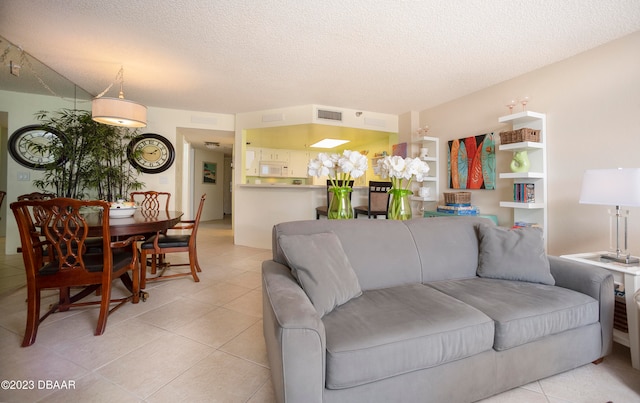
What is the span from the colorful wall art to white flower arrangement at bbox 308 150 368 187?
2.62 meters

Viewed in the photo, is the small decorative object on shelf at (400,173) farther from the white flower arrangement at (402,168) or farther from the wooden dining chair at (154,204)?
the wooden dining chair at (154,204)

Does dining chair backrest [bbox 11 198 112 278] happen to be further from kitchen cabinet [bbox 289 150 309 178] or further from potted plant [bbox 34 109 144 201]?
kitchen cabinet [bbox 289 150 309 178]

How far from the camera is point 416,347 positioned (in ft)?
3.60

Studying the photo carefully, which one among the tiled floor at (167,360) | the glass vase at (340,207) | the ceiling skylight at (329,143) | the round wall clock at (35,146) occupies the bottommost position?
the tiled floor at (167,360)

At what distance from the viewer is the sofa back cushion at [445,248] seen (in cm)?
176

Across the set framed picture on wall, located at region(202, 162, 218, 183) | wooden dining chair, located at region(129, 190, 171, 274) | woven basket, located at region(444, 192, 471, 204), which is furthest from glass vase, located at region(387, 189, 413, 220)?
framed picture on wall, located at region(202, 162, 218, 183)

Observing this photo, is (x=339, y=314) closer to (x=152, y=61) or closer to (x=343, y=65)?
(x=343, y=65)

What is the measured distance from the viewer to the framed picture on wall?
8.04 m

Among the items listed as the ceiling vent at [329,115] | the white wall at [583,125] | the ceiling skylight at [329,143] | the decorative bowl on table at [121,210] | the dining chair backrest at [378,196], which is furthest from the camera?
the ceiling skylight at [329,143]

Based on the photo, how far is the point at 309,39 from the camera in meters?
2.41

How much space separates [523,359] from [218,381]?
4.92ft

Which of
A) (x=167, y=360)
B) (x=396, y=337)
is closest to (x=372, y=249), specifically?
(x=396, y=337)

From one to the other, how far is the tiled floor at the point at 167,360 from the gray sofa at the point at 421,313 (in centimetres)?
14

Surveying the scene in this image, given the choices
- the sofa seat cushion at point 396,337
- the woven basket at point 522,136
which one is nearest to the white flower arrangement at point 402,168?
the sofa seat cushion at point 396,337
